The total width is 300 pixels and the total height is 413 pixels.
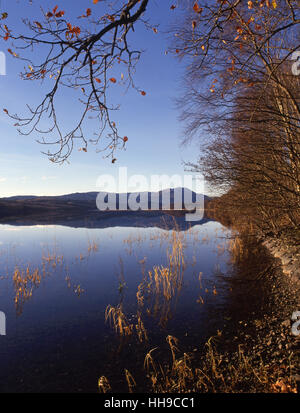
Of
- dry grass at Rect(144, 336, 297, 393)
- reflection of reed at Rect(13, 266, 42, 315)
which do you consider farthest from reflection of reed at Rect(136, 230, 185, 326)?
reflection of reed at Rect(13, 266, 42, 315)

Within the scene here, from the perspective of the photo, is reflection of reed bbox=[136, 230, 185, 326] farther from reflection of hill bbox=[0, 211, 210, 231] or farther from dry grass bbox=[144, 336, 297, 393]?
reflection of hill bbox=[0, 211, 210, 231]

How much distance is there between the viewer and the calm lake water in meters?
5.17

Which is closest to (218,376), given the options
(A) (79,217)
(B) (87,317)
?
(B) (87,317)

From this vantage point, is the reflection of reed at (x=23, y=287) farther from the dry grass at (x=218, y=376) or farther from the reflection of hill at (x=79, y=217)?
the reflection of hill at (x=79, y=217)

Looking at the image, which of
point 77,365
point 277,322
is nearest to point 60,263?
point 77,365

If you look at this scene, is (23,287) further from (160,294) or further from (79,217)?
(79,217)

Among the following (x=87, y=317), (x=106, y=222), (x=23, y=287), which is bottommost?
(x=87, y=317)

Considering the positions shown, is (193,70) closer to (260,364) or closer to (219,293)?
(260,364)

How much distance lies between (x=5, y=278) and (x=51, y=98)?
11.2 meters

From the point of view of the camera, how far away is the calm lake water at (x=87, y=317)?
5.17 metres

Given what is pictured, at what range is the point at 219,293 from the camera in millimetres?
8953

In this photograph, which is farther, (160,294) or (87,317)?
(160,294)

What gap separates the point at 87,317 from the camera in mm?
7617

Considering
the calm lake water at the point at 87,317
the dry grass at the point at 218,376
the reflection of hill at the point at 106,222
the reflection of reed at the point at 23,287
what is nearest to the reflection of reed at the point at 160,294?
the calm lake water at the point at 87,317
